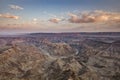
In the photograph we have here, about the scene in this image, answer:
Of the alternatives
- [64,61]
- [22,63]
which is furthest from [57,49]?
[22,63]

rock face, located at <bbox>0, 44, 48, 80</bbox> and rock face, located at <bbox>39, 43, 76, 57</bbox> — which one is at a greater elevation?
rock face, located at <bbox>39, 43, 76, 57</bbox>

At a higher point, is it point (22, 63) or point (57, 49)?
point (57, 49)

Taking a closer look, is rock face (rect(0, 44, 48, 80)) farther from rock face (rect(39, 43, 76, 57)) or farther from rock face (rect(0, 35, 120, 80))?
rock face (rect(39, 43, 76, 57))

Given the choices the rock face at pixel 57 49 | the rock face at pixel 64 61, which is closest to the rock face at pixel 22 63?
the rock face at pixel 64 61

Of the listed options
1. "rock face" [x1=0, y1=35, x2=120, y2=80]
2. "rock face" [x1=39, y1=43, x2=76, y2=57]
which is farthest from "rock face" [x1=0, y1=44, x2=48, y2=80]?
"rock face" [x1=39, y1=43, x2=76, y2=57]

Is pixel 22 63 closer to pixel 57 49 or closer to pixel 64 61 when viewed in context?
pixel 57 49

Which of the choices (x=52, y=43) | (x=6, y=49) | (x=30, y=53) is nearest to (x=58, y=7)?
(x=52, y=43)

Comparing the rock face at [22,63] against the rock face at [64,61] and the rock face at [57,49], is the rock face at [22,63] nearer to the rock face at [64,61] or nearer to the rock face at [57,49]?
the rock face at [64,61]

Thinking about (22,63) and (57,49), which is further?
(22,63)
